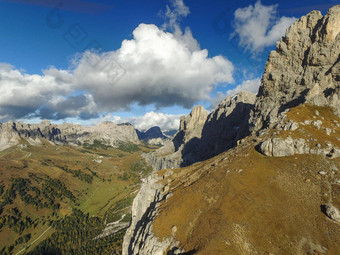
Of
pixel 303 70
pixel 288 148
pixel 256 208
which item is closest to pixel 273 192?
pixel 256 208

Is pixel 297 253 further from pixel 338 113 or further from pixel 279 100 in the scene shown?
pixel 279 100

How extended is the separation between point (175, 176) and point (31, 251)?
195 m

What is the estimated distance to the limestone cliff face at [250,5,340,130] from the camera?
92.9m

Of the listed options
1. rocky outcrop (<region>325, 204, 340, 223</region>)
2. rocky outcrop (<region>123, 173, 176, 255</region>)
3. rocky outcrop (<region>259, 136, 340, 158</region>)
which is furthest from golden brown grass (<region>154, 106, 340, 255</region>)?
rocky outcrop (<region>123, 173, 176, 255</region>)

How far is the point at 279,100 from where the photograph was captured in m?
114

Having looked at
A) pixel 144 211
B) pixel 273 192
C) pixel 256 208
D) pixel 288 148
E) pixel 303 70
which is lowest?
pixel 144 211

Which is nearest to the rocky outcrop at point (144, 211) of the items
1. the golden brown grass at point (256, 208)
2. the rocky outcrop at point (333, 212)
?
the golden brown grass at point (256, 208)

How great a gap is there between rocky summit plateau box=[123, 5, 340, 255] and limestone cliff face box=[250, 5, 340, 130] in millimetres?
597

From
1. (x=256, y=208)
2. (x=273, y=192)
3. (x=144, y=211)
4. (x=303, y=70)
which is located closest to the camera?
(x=256, y=208)

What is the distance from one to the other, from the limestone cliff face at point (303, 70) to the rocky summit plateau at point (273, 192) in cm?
60

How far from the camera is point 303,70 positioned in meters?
112

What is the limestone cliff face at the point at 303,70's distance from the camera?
92.9 m

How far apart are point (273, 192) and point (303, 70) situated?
3722 inches

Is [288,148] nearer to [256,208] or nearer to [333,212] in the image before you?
[333,212]
